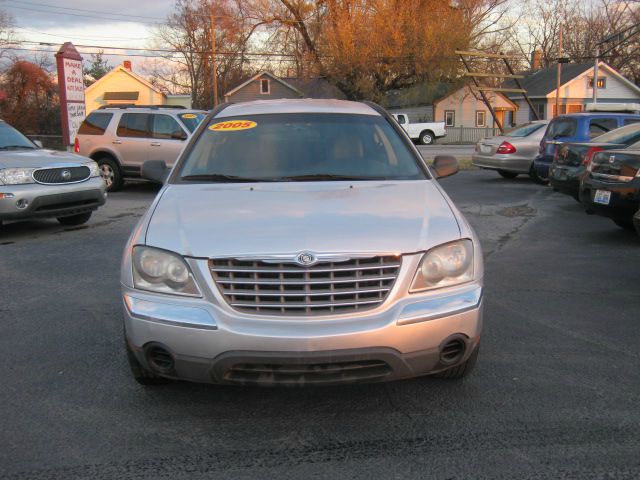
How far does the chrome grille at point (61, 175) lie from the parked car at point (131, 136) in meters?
4.43

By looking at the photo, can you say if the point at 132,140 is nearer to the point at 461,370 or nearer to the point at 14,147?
the point at 14,147

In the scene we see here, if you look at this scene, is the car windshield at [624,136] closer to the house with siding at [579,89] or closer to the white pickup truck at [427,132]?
the white pickup truck at [427,132]

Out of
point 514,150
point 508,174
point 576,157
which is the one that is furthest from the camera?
point 508,174

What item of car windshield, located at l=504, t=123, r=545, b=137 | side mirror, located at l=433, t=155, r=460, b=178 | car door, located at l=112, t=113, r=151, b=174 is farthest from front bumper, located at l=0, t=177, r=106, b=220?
car windshield, located at l=504, t=123, r=545, b=137

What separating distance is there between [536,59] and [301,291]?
211 feet

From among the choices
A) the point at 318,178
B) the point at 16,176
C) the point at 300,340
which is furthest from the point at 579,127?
the point at 300,340

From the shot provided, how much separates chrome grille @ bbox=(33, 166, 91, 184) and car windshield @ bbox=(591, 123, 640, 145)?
8027 millimetres

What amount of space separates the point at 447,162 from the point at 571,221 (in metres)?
5.51

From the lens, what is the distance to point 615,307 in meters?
5.29

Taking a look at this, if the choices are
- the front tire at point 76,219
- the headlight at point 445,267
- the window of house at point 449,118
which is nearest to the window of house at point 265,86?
the window of house at point 449,118

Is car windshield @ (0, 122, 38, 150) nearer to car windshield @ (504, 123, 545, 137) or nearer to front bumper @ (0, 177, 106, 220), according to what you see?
front bumper @ (0, 177, 106, 220)

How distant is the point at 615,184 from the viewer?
7637 millimetres

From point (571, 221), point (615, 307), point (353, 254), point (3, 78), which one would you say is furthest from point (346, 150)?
point (3, 78)

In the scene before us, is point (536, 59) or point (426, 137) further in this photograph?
point (536, 59)
